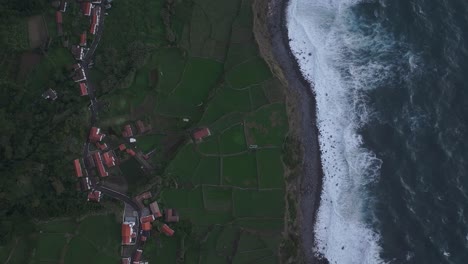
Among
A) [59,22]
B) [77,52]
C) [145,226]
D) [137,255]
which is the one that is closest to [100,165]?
[145,226]

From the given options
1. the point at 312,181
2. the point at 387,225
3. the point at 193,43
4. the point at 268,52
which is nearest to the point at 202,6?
the point at 193,43

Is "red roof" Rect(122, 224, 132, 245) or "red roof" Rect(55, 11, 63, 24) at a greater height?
"red roof" Rect(55, 11, 63, 24)

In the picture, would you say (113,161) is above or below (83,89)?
below

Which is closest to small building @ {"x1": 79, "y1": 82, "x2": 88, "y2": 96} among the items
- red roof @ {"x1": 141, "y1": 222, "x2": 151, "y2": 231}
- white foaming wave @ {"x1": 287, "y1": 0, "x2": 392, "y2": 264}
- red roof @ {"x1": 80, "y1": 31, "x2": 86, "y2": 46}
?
red roof @ {"x1": 80, "y1": 31, "x2": 86, "y2": 46}

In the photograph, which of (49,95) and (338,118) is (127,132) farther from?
(338,118)

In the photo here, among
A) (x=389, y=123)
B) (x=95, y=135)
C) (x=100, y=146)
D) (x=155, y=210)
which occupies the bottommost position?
(x=155, y=210)

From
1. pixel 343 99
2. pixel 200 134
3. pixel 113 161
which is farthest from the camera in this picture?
pixel 343 99

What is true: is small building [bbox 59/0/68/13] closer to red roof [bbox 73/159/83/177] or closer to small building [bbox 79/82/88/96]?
small building [bbox 79/82/88/96]

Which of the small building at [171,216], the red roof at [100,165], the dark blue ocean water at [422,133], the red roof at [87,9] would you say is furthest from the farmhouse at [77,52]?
the dark blue ocean water at [422,133]

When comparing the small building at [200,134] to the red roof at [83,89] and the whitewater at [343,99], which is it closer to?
the red roof at [83,89]
